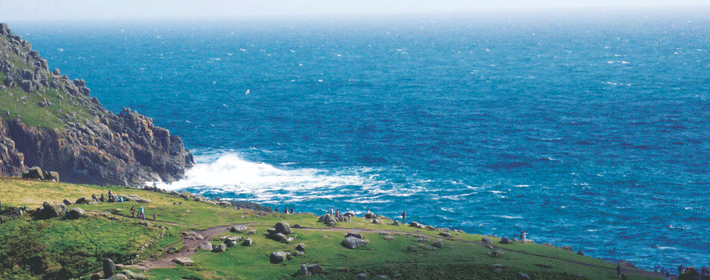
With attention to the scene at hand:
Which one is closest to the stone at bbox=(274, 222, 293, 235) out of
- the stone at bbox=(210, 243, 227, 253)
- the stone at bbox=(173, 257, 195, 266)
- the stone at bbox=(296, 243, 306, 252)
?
the stone at bbox=(296, 243, 306, 252)

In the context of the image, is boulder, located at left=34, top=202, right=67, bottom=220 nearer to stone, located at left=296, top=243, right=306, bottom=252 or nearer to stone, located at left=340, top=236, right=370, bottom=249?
stone, located at left=296, top=243, right=306, bottom=252

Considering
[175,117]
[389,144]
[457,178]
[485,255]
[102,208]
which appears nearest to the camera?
[485,255]

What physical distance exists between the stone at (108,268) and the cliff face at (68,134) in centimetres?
6121

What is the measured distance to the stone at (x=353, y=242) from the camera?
73812 millimetres

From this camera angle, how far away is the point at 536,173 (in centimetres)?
13750

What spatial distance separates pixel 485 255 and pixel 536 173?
214 ft

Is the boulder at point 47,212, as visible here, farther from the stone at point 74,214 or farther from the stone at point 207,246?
the stone at point 207,246

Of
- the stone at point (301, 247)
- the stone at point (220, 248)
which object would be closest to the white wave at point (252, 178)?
the stone at point (301, 247)

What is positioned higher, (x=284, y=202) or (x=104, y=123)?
(x=104, y=123)

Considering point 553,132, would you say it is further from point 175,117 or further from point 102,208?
point 102,208

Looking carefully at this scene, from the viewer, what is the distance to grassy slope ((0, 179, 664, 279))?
65.0 meters

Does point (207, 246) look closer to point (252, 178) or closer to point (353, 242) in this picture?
point (353, 242)

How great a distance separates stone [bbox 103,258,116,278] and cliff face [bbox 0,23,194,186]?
201 feet

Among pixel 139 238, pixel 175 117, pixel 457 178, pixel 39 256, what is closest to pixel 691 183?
pixel 457 178
